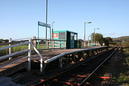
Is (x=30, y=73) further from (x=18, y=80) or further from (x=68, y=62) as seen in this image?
(x=68, y=62)

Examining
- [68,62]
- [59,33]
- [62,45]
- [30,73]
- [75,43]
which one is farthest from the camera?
[75,43]

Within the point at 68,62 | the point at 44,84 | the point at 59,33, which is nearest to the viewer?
the point at 44,84

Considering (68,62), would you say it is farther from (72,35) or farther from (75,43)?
(75,43)

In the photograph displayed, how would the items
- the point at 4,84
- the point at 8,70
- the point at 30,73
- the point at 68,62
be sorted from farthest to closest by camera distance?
the point at 68,62 → the point at 30,73 → the point at 8,70 → the point at 4,84

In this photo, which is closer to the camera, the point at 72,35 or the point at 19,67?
the point at 19,67

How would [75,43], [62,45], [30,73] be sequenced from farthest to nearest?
[75,43]
[62,45]
[30,73]

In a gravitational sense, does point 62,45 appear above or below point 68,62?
above

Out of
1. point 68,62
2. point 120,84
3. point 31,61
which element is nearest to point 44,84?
point 31,61

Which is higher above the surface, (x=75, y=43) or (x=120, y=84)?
(x=75, y=43)

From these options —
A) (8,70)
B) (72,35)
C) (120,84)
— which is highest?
(72,35)

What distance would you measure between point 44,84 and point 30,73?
1.63 meters

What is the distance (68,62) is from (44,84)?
6.28 meters

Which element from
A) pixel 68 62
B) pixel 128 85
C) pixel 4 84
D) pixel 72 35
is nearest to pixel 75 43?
pixel 72 35

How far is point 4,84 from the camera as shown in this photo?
16.5 feet
